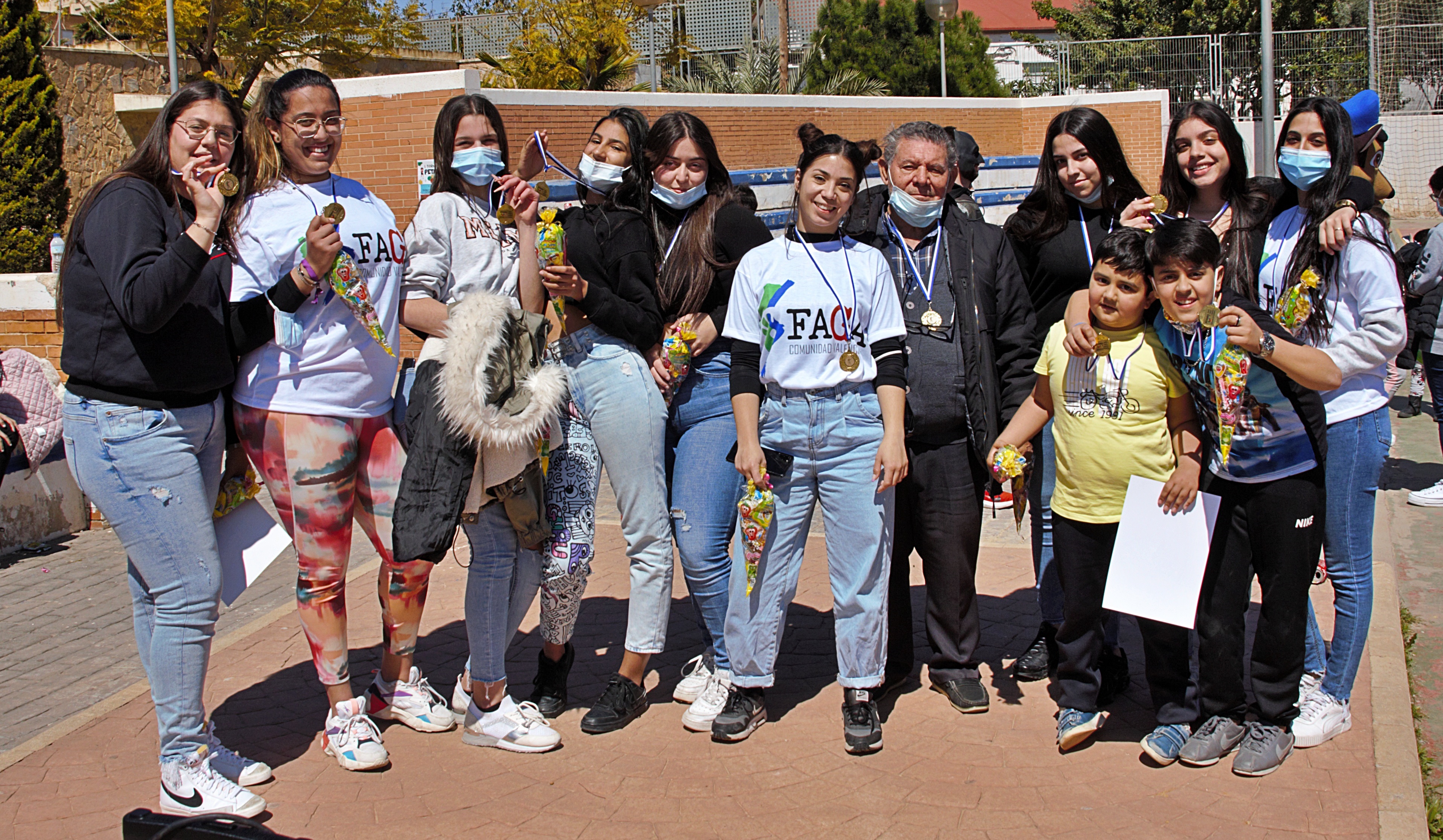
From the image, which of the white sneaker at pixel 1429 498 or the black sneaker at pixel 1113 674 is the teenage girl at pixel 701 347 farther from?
the white sneaker at pixel 1429 498

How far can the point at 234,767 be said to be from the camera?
3.95m

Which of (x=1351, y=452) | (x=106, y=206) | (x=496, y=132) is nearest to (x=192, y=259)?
(x=106, y=206)

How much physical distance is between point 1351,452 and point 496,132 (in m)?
3.18

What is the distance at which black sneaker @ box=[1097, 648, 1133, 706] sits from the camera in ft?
14.6

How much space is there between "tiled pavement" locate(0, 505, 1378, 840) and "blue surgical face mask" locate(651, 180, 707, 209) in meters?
1.95

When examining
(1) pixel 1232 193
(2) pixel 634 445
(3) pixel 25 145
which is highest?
(3) pixel 25 145

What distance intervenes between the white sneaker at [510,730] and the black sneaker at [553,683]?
21cm

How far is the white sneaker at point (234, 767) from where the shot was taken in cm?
392

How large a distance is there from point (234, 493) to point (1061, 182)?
3.24 metres

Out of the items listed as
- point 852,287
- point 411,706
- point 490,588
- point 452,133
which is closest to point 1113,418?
point 852,287

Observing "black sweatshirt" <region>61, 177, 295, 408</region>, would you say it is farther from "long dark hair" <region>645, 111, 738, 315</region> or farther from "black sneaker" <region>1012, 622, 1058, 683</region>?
"black sneaker" <region>1012, 622, 1058, 683</region>

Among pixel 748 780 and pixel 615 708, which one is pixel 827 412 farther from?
pixel 615 708

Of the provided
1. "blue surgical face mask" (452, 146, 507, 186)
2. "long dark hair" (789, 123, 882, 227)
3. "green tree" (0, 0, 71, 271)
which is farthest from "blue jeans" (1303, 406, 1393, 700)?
"green tree" (0, 0, 71, 271)

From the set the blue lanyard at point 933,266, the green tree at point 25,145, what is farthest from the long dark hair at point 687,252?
the green tree at point 25,145
